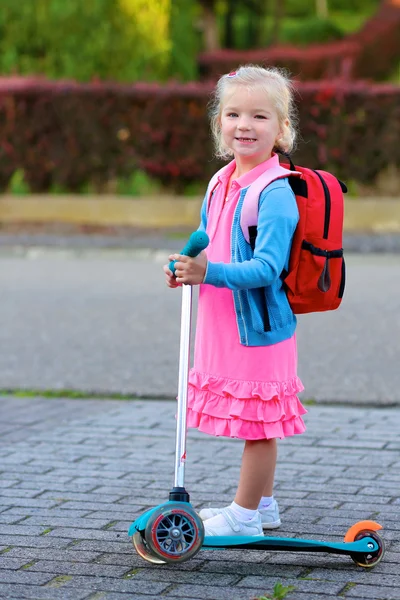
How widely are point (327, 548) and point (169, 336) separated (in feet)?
15.6

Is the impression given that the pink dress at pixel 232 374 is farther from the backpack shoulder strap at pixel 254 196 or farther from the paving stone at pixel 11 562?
the paving stone at pixel 11 562

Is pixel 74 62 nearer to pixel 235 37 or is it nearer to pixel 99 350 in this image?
pixel 99 350

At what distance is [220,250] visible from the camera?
3.79 meters

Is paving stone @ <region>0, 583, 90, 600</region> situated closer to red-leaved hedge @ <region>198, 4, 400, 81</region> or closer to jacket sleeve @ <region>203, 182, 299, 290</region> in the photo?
jacket sleeve @ <region>203, 182, 299, 290</region>

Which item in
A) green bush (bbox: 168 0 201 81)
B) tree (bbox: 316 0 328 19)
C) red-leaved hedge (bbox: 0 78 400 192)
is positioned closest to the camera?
red-leaved hedge (bbox: 0 78 400 192)

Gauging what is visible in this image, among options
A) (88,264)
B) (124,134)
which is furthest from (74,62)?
(88,264)

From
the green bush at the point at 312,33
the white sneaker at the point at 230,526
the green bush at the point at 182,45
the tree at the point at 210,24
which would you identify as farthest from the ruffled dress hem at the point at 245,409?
the green bush at the point at 312,33

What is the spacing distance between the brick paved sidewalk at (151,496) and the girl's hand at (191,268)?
87 centimetres

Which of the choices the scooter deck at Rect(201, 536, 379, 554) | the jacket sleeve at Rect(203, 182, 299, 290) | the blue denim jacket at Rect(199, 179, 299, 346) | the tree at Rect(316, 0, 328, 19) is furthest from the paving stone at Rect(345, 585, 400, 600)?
the tree at Rect(316, 0, 328, 19)

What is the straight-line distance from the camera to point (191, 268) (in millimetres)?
3492

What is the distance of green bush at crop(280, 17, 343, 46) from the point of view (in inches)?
1582

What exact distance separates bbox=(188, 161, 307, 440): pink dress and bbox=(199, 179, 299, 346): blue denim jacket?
39 millimetres

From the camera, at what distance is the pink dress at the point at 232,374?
147 inches

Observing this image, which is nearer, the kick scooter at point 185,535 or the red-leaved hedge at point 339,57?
the kick scooter at point 185,535
